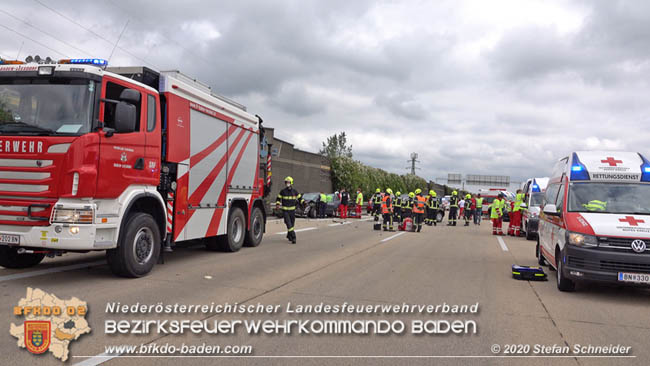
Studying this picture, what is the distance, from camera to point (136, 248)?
7629 millimetres

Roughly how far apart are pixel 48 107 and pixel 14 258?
9.17 ft

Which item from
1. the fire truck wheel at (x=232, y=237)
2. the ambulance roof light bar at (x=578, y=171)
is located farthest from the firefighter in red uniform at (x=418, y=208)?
the ambulance roof light bar at (x=578, y=171)

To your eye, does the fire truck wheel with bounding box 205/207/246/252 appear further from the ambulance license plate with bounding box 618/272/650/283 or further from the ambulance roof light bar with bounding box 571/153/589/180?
the ambulance license plate with bounding box 618/272/650/283

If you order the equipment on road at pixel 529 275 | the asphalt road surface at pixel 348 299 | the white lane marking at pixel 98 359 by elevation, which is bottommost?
the white lane marking at pixel 98 359

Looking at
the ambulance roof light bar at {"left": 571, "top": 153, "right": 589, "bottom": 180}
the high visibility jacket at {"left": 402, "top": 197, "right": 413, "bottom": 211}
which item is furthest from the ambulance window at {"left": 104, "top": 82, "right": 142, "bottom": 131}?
the high visibility jacket at {"left": 402, "top": 197, "right": 413, "bottom": 211}

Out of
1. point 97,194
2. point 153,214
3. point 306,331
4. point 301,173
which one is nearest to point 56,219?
point 97,194

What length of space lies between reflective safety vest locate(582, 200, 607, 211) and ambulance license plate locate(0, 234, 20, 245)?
8.56 meters

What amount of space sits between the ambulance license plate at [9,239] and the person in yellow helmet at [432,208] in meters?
19.9

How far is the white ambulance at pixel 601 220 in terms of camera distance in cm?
714

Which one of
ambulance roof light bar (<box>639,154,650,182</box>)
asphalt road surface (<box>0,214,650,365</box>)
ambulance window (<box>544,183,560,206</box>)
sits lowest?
asphalt road surface (<box>0,214,650,365</box>)

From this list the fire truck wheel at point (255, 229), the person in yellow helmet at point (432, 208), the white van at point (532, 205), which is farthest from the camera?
the person in yellow helmet at point (432, 208)

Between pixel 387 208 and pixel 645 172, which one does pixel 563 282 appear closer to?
pixel 645 172

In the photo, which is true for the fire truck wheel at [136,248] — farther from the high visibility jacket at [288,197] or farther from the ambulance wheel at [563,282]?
the ambulance wheel at [563,282]

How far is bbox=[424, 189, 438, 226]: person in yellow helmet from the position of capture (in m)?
24.9
